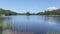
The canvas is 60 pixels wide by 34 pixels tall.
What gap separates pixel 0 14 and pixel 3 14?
A: 1370 millimetres

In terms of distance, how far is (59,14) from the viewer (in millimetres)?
59281

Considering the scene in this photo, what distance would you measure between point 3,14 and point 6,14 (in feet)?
5.20

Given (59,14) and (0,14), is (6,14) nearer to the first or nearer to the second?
(0,14)

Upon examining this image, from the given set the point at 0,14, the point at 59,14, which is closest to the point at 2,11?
the point at 0,14

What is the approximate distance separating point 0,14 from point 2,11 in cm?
263

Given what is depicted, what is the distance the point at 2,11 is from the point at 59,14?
2451cm

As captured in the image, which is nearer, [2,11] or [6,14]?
[2,11]

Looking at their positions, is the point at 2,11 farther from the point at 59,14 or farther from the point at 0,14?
the point at 59,14

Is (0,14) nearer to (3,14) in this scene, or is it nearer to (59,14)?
(3,14)

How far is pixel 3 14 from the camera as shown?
60844 millimetres

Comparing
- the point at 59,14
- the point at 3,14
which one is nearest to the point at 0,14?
the point at 3,14

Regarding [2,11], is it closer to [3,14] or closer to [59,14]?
[3,14]

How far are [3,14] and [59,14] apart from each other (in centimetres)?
2459

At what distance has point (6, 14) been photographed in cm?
6194
